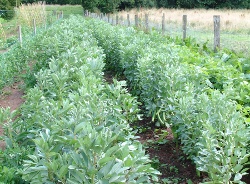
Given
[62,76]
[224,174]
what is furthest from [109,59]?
[224,174]

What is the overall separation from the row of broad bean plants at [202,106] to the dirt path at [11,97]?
2.65m

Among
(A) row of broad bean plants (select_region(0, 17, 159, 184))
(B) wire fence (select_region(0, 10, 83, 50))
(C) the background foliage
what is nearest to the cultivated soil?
(A) row of broad bean plants (select_region(0, 17, 159, 184))

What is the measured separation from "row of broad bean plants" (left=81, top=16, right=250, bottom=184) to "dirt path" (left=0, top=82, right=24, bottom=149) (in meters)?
2.65

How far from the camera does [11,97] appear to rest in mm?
8484

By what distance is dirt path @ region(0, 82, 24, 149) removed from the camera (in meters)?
7.83

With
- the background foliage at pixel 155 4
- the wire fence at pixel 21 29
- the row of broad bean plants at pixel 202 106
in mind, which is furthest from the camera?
the background foliage at pixel 155 4

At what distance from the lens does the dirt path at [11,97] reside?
7831 millimetres

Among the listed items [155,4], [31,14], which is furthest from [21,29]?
[155,4]

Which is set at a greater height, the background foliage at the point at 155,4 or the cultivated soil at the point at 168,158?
the background foliage at the point at 155,4

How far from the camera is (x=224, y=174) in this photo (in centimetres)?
327

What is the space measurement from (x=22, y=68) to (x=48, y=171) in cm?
796

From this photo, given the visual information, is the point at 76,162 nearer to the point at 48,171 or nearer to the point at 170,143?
the point at 48,171

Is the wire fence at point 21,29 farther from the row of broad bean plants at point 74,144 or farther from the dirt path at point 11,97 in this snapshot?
the row of broad bean plants at point 74,144

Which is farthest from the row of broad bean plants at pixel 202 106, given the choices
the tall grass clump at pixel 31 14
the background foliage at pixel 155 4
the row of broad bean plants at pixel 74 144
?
the background foliage at pixel 155 4
